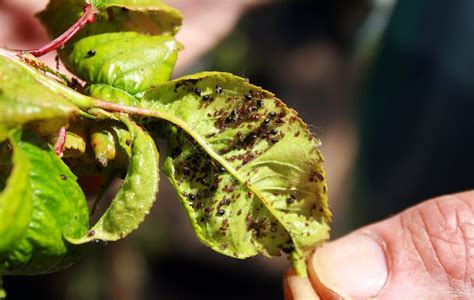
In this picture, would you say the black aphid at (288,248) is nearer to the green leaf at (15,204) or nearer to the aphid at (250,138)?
the aphid at (250,138)

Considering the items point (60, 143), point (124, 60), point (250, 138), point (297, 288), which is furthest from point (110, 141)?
point (297, 288)

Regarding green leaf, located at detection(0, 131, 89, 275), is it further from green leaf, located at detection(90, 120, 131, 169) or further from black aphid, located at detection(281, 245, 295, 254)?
black aphid, located at detection(281, 245, 295, 254)

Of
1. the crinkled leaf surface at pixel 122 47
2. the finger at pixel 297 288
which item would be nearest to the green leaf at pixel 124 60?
the crinkled leaf surface at pixel 122 47

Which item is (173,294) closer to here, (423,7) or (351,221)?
(351,221)

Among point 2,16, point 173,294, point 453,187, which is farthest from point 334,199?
point 2,16

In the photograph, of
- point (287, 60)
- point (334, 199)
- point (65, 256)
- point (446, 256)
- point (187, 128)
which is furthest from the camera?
point (287, 60)

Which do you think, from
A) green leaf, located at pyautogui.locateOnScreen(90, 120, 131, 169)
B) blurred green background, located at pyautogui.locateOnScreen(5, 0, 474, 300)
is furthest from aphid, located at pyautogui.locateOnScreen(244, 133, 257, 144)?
blurred green background, located at pyautogui.locateOnScreen(5, 0, 474, 300)
